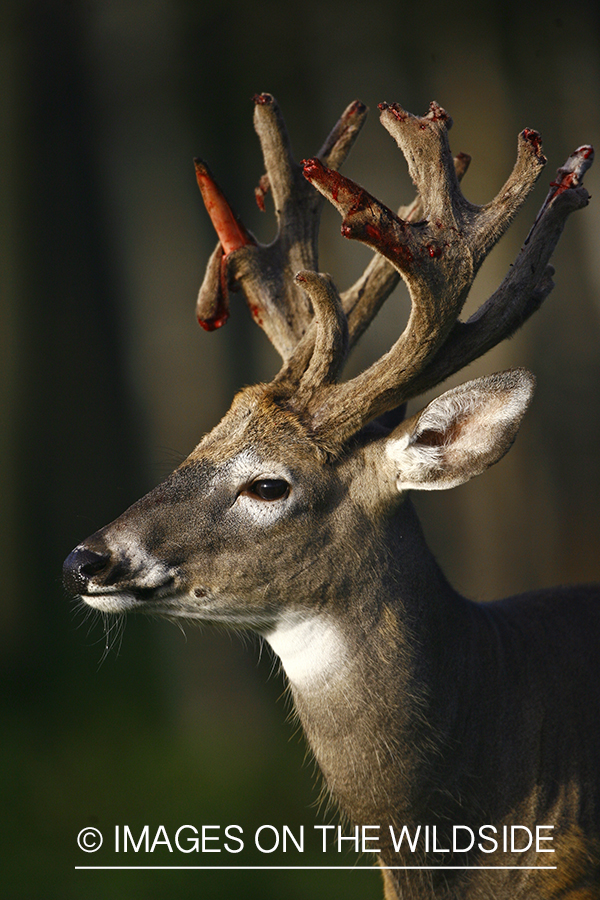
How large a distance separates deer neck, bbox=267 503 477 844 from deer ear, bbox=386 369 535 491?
0.62ft

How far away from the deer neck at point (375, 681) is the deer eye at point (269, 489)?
188 mm

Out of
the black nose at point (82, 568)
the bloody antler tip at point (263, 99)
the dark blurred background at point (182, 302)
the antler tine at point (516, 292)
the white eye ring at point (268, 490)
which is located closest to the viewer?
the black nose at point (82, 568)

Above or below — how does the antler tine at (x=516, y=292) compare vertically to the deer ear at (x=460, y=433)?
above

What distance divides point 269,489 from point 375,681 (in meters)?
0.49

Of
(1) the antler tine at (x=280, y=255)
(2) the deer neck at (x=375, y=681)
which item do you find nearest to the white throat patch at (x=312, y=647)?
(2) the deer neck at (x=375, y=681)

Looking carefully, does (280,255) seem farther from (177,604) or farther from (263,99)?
(177,604)

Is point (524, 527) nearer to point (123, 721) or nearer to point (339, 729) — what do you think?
point (123, 721)

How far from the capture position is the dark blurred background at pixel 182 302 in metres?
5.13

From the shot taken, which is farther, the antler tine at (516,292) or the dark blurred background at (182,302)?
the dark blurred background at (182,302)

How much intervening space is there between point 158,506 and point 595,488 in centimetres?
402

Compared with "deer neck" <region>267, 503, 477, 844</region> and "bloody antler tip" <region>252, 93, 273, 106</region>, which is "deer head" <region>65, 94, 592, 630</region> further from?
"bloody antler tip" <region>252, 93, 273, 106</region>

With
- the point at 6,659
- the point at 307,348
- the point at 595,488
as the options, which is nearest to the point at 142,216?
the point at 6,659

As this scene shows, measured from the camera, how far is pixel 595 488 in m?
5.30

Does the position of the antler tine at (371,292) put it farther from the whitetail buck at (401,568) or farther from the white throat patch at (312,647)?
the white throat patch at (312,647)
